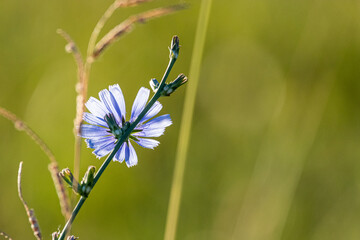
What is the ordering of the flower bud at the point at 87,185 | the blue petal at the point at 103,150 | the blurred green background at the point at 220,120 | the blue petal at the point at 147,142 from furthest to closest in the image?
the blurred green background at the point at 220,120 → the blue petal at the point at 147,142 → the blue petal at the point at 103,150 → the flower bud at the point at 87,185

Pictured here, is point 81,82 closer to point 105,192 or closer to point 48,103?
point 105,192

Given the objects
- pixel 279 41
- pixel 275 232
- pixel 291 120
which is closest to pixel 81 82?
pixel 275 232

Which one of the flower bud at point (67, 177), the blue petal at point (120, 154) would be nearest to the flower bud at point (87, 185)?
the flower bud at point (67, 177)

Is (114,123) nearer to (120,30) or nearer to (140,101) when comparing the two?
(140,101)

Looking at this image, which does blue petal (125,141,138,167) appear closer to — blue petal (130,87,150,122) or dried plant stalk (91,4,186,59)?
blue petal (130,87,150,122)

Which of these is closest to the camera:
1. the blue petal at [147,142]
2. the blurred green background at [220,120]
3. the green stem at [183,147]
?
the blue petal at [147,142]

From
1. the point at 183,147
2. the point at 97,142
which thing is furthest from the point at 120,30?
the point at 183,147

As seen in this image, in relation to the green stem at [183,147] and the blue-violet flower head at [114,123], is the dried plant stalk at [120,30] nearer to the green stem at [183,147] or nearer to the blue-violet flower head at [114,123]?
the blue-violet flower head at [114,123]
